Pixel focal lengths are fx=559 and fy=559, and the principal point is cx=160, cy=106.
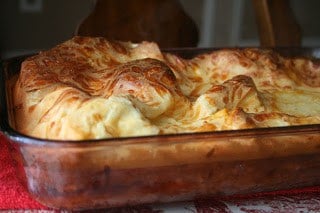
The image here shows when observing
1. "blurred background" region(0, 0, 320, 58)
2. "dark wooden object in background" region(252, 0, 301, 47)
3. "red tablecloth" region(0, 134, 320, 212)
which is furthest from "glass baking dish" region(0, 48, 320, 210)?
"blurred background" region(0, 0, 320, 58)

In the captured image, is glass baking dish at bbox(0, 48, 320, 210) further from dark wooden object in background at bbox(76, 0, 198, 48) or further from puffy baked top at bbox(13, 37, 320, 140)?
dark wooden object in background at bbox(76, 0, 198, 48)

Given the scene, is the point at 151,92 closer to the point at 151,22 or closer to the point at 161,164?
the point at 161,164

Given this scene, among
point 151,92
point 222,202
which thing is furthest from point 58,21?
point 222,202

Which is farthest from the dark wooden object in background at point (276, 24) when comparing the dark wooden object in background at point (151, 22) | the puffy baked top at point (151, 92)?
the puffy baked top at point (151, 92)

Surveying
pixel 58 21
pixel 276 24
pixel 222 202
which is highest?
pixel 276 24

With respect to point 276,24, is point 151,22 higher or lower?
lower
